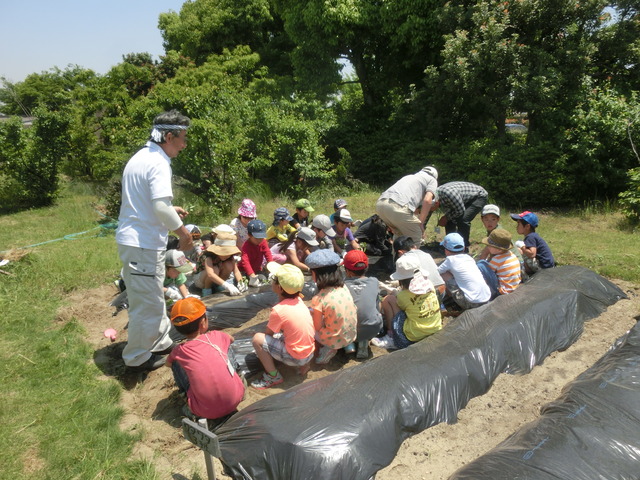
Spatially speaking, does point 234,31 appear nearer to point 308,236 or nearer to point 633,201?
point 633,201

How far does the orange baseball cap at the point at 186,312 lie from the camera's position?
2.93 m

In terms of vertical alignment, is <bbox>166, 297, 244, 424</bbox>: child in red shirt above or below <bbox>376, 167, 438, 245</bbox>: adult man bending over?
below

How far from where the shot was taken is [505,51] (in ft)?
31.9

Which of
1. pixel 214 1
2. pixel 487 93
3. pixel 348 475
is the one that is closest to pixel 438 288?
pixel 348 475

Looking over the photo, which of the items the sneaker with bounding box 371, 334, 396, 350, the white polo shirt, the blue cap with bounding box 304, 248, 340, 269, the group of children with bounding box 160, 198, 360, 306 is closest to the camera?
the white polo shirt

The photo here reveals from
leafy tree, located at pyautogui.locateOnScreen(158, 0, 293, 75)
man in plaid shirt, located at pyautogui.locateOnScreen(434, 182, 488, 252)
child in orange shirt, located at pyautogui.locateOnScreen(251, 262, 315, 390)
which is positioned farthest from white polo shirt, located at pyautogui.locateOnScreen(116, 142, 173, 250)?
leafy tree, located at pyautogui.locateOnScreen(158, 0, 293, 75)

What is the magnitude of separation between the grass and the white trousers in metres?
0.35

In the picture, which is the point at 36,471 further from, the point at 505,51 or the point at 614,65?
the point at 614,65

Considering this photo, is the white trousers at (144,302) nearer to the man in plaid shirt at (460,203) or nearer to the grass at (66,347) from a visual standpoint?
the grass at (66,347)

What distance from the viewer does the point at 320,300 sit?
3432mm

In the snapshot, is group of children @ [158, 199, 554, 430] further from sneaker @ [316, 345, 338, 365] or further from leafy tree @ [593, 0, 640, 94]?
leafy tree @ [593, 0, 640, 94]

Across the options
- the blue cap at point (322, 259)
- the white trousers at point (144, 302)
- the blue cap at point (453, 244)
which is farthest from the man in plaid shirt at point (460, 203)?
the white trousers at point (144, 302)

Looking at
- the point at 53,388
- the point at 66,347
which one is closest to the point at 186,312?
the point at 53,388

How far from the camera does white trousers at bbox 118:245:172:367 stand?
322 cm
